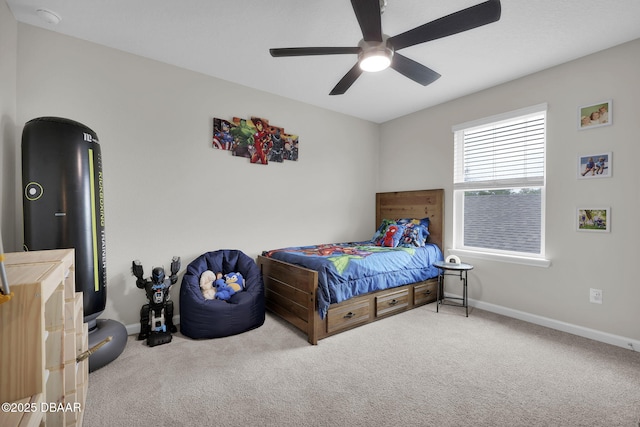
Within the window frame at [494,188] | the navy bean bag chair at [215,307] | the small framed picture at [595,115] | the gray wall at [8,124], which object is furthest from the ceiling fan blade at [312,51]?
the small framed picture at [595,115]

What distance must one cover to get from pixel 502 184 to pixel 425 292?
59.6 inches

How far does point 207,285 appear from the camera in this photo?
262 cm

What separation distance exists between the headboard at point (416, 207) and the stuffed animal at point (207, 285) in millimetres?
2722

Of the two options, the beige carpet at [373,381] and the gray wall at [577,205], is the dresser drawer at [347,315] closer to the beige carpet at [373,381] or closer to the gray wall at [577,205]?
the beige carpet at [373,381]

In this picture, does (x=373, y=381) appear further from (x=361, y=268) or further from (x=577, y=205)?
(x=577, y=205)

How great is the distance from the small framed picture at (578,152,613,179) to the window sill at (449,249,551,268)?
2.87 ft

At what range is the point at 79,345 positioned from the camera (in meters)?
1.47

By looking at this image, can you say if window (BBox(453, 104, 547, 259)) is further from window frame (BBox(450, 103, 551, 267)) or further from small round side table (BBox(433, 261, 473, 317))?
small round side table (BBox(433, 261, 473, 317))

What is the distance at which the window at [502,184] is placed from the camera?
2875 millimetres

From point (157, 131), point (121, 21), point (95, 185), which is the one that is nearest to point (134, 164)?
point (157, 131)

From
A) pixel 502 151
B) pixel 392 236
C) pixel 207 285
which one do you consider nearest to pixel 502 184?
pixel 502 151

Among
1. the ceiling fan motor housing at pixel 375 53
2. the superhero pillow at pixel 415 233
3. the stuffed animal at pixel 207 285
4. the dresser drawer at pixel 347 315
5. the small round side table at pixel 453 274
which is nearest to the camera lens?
the ceiling fan motor housing at pixel 375 53

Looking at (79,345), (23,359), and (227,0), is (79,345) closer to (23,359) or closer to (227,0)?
(23,359)

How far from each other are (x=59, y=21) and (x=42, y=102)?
0.63m
